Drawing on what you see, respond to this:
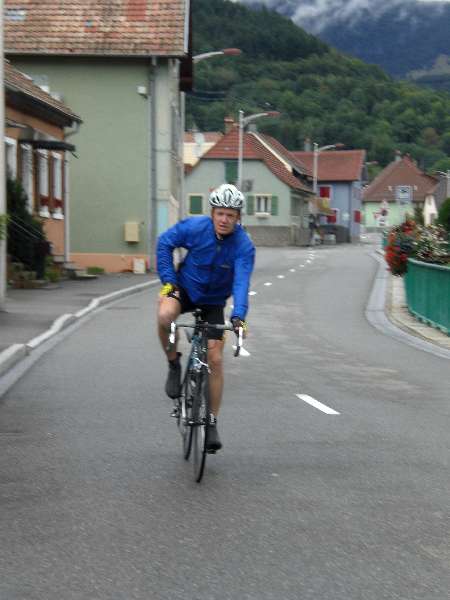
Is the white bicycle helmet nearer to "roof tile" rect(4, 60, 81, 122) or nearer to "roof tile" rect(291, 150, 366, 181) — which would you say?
"roof tile" rect(4, 60, 81, 122)

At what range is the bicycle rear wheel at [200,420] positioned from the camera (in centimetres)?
741

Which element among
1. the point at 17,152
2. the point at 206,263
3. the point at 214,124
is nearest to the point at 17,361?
the point at 206,263

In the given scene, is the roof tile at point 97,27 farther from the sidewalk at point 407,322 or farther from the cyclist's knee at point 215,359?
the cyclist's knee at point 215,359

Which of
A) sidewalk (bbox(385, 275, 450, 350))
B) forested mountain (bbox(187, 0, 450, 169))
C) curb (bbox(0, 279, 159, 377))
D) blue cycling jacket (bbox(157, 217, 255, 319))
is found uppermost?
forested mountain (bbox(187, 0, 450, 169))

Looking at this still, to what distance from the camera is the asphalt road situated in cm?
533

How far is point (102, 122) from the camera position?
42156 mm

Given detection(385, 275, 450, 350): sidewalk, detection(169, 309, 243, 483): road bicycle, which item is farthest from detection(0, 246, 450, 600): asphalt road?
detection(385, 275, 450, 350): sidewalk

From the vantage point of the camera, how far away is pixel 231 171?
301ft

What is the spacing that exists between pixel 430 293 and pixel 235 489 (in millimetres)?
14895

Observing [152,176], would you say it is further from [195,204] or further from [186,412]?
[195,204]

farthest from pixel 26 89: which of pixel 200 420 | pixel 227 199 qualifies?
pixel 200 420

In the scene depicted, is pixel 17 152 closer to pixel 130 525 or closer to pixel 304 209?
pixel 130 525

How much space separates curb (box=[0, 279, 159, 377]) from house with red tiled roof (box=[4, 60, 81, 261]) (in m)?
2.85

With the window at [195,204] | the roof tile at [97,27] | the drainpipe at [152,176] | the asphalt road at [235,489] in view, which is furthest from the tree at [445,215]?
the window at [195,204]
